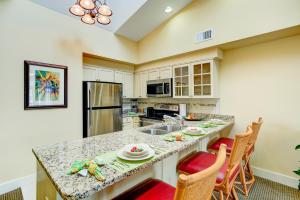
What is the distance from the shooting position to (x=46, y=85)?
8.93 ft

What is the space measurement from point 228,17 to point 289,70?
1.34m

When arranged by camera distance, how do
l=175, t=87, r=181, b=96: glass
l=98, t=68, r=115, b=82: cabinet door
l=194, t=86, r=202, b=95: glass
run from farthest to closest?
l=98, t=68, r=115, b=82: cabinet door, l=175, t=87, r=181, b=96: glass, l=194, t=86, r=202, b=95: glass

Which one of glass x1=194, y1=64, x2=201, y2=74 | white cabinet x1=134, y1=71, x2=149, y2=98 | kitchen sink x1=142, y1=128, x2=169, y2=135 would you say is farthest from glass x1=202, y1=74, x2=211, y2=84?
white cabinet x1=134, y1=71, x2=149, y2=98

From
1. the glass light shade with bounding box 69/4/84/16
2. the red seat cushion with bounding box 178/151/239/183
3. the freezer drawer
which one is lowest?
the red seat cushion with bounding box 178/151/239/183

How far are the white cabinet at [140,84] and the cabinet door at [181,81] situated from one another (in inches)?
38.3

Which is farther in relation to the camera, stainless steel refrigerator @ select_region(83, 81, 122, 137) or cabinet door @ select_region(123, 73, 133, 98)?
cabinet door @ select_region(123, 73, 133, 98)

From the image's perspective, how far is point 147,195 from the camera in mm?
1138

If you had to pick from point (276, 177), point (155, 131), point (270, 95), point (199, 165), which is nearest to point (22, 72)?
point (155, 131)

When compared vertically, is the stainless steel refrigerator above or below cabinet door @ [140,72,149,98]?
below

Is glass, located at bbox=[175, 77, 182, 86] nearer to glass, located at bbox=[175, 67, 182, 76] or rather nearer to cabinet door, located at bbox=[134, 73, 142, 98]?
glass, located at bbox=[175, 67, 182, 76]

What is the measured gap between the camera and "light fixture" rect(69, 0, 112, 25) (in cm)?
204

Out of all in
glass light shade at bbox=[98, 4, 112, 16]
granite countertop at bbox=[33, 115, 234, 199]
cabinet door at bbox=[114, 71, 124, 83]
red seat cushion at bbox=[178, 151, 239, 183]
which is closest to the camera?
granite countertop at bbox=[33, 115, 234, 199]

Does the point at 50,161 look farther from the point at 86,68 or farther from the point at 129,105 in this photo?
the point at 129,105

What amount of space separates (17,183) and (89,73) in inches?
95.6
